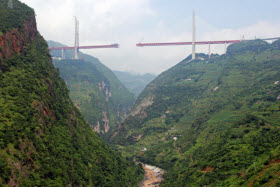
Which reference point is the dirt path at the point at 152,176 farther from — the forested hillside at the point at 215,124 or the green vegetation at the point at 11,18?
the green vegetation at the point at 11,18

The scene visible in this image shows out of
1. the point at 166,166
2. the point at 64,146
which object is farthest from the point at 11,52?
the point at 166,166

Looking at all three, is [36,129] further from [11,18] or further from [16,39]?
[11,18]

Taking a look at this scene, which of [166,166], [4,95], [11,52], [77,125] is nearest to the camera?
[4,95]

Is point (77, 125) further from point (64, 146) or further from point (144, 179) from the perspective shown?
point (144, 179)

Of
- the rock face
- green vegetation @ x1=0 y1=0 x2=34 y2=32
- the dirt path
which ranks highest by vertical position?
green vegetation @ x1=0 y1=0 x2=34 y2=32

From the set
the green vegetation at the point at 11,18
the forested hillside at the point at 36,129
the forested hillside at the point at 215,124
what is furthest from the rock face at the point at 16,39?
the forested hillside at the point at 215,124

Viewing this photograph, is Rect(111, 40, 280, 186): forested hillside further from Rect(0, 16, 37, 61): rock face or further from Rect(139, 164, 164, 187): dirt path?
Rect(0, 16, 37, 61): rock face

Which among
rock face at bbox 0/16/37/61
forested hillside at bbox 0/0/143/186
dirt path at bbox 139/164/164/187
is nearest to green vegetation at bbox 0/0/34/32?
forested hillside at bbox 0/0/143/186
